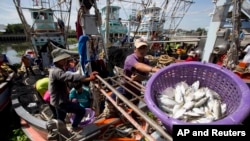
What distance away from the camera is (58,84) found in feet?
10.2

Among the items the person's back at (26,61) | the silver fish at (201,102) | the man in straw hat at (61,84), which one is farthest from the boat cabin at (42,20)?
the silver fish at (201,102)

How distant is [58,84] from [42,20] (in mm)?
14498

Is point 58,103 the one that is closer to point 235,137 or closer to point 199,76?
point 199,76

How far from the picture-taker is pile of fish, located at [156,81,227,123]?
1627mm

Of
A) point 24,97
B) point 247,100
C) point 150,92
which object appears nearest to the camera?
point 247,100

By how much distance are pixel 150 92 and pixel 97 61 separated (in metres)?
3.60

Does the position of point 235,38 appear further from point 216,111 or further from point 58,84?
point 58,84

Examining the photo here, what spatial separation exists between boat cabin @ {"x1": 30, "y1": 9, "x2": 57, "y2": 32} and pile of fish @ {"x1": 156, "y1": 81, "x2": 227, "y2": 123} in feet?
47.6

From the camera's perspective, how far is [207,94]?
1952mm

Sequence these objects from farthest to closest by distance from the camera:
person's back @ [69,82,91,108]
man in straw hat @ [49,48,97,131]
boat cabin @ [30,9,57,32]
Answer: boat cabin @ [30,9,57,32] → person's back @ [69,82,91,108] → man in straw hat @ [49,48,97,131]

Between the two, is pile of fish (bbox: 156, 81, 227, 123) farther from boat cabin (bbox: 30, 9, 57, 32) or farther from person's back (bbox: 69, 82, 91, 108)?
boat cabin (bbox: 30, 9, 57, 32)

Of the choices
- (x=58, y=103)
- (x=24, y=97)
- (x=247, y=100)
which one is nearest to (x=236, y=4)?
(x=247, y=100)

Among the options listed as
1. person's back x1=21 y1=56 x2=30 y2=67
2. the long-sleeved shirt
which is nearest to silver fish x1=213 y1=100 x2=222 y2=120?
the long-sleeved shirt

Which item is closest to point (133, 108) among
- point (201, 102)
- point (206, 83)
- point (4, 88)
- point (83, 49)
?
point (201, 102)
